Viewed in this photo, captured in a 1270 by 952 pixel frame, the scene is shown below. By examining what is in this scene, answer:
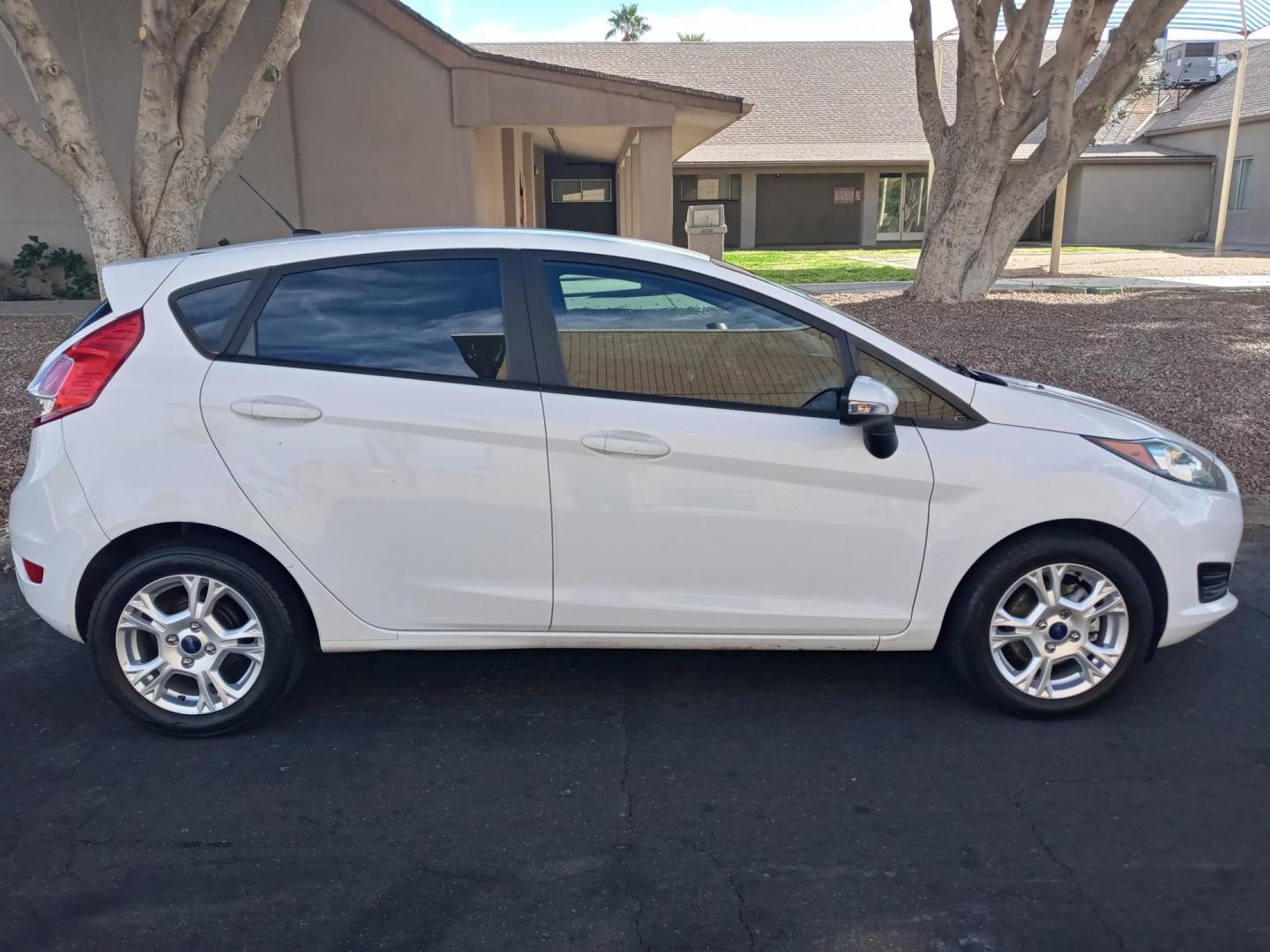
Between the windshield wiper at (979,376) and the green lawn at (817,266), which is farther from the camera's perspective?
the green lawn at (817,266)

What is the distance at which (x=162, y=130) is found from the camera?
1027 cm

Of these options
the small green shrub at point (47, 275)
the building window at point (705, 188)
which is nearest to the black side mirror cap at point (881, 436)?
the small green shrub at point (47, 275)

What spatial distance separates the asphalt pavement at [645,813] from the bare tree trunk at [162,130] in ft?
24.1

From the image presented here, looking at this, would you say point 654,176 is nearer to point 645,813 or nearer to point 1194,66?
point 645,813

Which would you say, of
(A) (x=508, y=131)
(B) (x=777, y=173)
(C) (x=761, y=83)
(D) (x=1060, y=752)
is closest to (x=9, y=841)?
(D) (x=1060, y=752)

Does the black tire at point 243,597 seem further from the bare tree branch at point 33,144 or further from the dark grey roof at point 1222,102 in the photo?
the dark grey roof at point 1222,102

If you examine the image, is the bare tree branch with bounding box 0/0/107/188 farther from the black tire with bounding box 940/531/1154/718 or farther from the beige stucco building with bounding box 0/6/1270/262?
the black tire with bounding box 940/531/1154/718

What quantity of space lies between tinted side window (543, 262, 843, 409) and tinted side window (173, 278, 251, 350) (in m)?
1.11

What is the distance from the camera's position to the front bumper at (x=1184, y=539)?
3.74 meters

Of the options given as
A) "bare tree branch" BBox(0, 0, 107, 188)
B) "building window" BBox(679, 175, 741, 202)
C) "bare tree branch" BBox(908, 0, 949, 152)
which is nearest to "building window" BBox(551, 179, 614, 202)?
"building window" BBox(679, 175, 741, 202)

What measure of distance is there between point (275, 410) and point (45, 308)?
12940 millimetres

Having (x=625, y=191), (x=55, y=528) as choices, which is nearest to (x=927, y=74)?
(x=625, y=191)

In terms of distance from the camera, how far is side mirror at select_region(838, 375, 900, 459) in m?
3.51

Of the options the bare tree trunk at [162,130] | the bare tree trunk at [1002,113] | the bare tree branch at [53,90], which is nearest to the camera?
the bare tree branch at [53,90]
